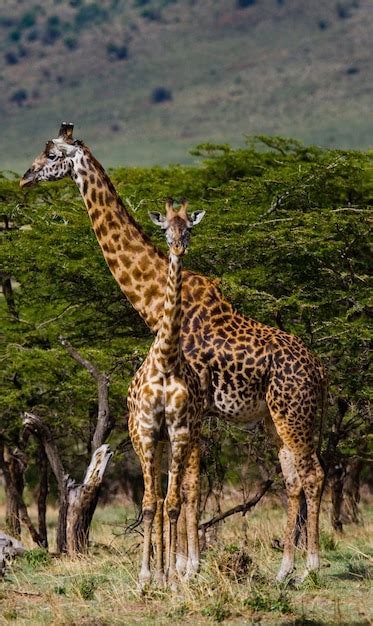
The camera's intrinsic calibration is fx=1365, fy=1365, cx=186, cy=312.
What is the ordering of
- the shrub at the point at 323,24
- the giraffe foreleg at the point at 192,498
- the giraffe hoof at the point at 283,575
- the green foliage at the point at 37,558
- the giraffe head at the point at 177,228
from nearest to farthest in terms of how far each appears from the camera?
1. the giraffe head at the point at 177,228
2. the giraffe foreleg at the point at 192,498
3. the giraffe hoof at the point at 283,575
4. the green foliage at the point at 37,558
5. the shrub at the point at 323,24

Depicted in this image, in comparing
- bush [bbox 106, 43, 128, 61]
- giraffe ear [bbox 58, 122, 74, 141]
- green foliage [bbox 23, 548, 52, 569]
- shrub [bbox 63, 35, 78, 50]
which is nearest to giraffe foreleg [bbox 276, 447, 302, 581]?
green foliage [bbox 23, 548, 52, 569]

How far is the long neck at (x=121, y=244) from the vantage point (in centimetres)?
1338

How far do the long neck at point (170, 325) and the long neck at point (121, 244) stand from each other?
199 cm

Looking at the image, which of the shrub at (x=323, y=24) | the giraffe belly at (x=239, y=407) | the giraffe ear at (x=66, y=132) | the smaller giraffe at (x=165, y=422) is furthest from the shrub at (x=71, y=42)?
the smaller giraffe at (x=165, y=422)

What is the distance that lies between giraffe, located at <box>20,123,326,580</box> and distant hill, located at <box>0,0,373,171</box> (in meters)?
89.3

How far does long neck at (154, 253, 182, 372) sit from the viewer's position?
11.0 meters

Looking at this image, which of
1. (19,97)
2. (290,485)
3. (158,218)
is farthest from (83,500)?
(19,97)

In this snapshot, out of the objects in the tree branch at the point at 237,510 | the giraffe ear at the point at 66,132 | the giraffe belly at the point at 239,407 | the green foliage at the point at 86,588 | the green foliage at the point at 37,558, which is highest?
the giraffe ear at the point at 66,132

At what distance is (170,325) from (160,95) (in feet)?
396

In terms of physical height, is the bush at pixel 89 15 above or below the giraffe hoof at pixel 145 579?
above

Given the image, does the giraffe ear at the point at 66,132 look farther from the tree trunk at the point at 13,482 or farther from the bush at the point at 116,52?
the bush at the point at 116,52

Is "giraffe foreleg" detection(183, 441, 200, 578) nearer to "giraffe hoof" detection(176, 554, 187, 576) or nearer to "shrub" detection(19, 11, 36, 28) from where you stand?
"giraffe hoof" detection(176, 554, 187, 576)

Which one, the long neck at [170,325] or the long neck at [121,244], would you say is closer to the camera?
the long neck at [170,325]

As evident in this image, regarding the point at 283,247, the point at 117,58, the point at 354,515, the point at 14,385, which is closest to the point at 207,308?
the point at 283,247
